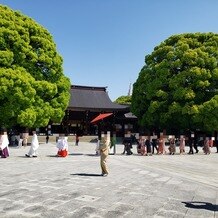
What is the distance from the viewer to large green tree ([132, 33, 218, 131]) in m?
29.8

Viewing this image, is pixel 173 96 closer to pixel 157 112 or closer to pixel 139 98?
pixel 157 112

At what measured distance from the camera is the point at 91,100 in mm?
44094

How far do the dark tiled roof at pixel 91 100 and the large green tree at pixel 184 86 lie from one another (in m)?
7.72

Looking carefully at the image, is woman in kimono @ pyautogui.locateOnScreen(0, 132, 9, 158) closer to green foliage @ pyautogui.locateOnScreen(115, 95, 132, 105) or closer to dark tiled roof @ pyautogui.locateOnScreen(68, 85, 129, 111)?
dark tiled roof @ pyautogui.locateOnScreen(68, 85, 129, 111)

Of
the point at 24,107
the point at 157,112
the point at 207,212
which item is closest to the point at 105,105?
the point at 157,112

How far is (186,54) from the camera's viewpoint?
3109 cm

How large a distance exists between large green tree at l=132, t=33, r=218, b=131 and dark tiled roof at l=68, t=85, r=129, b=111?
772cm

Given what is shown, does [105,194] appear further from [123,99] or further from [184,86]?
[123,99]

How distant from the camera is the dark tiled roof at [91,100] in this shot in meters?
40.2

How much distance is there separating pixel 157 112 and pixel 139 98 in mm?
3205

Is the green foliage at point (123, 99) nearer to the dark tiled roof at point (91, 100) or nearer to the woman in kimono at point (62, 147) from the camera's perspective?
the dark tiled roof at point (91, 100)

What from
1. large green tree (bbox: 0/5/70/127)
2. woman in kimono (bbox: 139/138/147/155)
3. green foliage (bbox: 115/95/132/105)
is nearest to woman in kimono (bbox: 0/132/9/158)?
large green tree (bbox: 0/5/70/127)

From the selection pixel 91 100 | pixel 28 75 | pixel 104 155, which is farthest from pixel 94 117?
pixel 104 155

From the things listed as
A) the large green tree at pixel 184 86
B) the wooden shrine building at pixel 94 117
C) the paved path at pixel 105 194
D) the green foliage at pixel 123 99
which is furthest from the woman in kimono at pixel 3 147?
the green foliage at pixel 123 99
